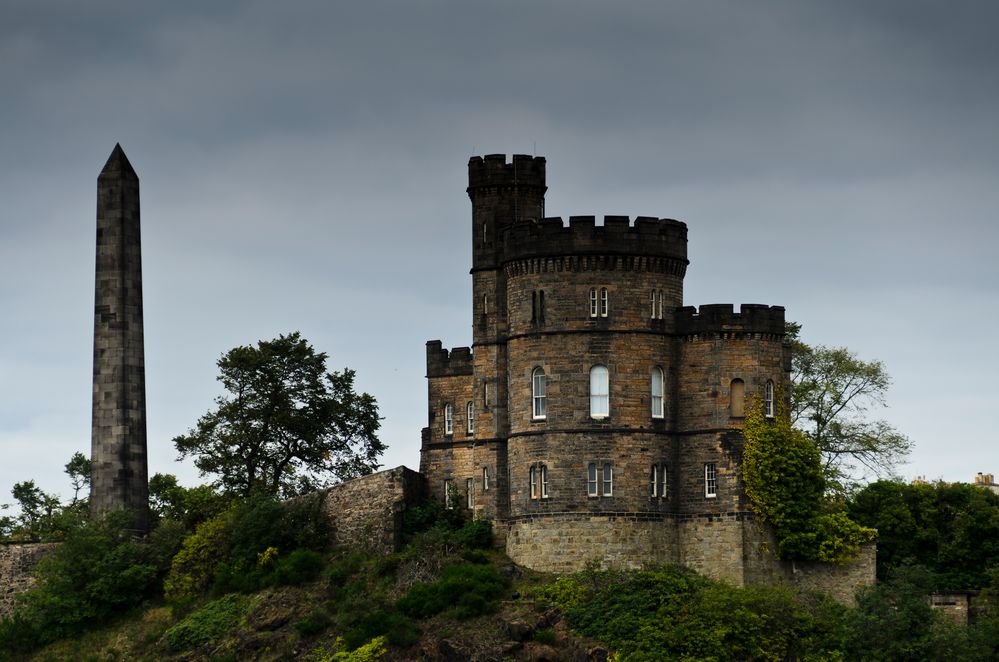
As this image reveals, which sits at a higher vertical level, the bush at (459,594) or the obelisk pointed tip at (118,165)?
the obelisk pointed tip at (118,165)

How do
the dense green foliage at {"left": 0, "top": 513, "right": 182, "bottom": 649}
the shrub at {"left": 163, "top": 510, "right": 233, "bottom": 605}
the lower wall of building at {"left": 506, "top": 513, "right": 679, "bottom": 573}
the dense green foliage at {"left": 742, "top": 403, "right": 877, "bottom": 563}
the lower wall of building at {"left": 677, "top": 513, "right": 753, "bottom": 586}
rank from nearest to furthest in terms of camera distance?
the lower wall of building at {"left": 677, "top": 513, "right": 753, "bottom": 586} < the lower wall of building at {"left": 506, "top": 513, "right": 679, "bottom": 573} < the dense green foliage at {"left": 742, "top": 403, "right": 877, "bottom": 563} < the shrub at {"left": 163, "top": 510, "right": 233, "bottom": 605} < the dense green foliage at {"left": 0, "top": 513, "right": 182, "bottom": 649}

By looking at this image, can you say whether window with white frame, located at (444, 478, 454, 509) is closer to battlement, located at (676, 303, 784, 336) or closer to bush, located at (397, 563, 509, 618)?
bush, located at (397, 563, 509, 618)

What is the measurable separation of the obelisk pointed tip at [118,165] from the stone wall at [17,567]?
671 inches

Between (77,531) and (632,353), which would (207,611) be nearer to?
(77,531)

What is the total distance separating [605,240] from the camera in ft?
266

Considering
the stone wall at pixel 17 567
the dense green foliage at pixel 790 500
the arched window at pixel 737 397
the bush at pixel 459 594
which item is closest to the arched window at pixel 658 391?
the arched window at pixel 737 397

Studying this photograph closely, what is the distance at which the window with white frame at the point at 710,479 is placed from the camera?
3167 inches

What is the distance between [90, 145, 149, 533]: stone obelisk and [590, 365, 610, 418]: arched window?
884 inches

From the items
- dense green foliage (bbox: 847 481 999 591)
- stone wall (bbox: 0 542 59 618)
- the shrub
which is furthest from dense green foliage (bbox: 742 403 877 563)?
stone wall (bbox: 0 542 59 618)

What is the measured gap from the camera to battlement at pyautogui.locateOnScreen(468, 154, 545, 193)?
8806cm

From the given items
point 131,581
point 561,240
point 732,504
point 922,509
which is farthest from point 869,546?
point 131,581

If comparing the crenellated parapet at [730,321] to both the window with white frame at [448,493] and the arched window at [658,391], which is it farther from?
the window with white frame at [448,493]

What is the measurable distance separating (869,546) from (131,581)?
31.5 meters

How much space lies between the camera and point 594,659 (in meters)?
72.7
